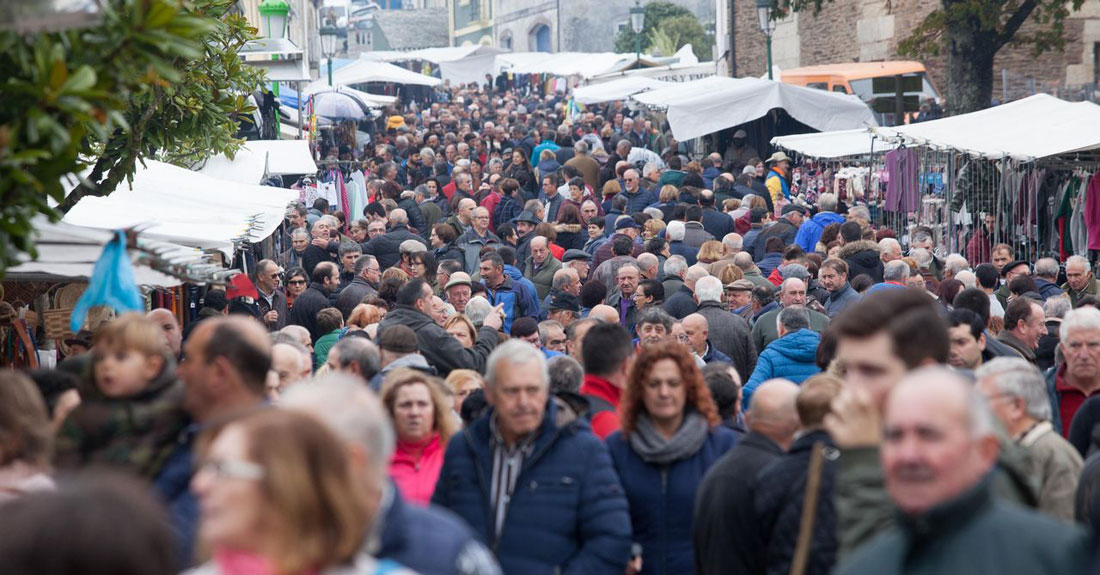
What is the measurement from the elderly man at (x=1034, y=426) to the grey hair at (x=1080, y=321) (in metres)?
1.61

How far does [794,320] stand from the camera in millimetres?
8977

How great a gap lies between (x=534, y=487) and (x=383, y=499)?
5.21ft

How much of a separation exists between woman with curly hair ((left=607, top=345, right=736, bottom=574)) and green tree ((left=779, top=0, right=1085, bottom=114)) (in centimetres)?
1660

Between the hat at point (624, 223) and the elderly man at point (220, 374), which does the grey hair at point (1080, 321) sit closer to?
the elderly man at point (220, 374)

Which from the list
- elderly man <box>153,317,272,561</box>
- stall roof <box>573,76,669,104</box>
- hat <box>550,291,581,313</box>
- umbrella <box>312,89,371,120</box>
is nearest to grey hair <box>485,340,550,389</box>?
elderly man <box>153,317,272,561</box>

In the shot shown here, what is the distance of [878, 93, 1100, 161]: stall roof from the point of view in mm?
13953

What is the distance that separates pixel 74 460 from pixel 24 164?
1078 millimetres

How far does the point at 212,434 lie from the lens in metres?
3.10

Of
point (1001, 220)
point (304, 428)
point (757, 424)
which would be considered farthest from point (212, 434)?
point (1001, 220)

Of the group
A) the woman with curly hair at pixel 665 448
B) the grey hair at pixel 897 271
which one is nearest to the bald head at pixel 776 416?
the woman with curly hair at pixel 665 448

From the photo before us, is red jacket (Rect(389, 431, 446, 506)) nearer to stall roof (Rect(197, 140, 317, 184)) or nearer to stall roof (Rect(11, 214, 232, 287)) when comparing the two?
stall roof (Rect(11, 214, 232, 287))

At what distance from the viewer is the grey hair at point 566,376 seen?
6.41 metres

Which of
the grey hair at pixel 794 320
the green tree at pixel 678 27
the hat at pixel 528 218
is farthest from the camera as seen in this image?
the green tree at pixel 678 27

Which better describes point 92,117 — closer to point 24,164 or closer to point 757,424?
point 24,164
